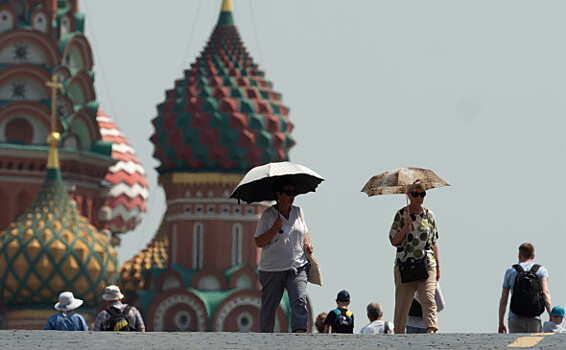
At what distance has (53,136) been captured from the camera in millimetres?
67562

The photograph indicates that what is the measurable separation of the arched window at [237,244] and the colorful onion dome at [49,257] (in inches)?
197

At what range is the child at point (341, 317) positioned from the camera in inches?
842

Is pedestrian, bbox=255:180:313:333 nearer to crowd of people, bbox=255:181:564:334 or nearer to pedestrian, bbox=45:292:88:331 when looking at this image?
crowd of people, bbox=255:181:564:334

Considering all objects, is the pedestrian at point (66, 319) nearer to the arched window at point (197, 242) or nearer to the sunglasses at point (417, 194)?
the sunglasses at point (417, 194)

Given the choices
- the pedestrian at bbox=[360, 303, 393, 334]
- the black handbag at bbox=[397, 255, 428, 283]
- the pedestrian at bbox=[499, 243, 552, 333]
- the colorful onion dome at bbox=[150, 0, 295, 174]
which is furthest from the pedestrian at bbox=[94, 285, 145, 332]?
the colorful onion dome at bbox=[150, 0, 295, 174]

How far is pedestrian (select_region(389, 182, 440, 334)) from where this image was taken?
19.3m

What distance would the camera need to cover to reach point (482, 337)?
1725cm

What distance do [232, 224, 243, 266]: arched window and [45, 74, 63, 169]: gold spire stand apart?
21.6ft

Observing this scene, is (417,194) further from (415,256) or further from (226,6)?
(226,6)

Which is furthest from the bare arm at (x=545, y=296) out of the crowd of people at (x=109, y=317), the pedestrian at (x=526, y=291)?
the crowd of people at (x=109, y=317)

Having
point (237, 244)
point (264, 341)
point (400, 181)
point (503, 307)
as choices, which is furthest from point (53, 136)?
point (264, 341)

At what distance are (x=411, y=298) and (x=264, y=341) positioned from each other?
2753mm

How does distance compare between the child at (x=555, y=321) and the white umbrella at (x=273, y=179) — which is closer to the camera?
the white umbrella at (x=273, y=179)

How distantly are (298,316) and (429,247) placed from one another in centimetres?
143
